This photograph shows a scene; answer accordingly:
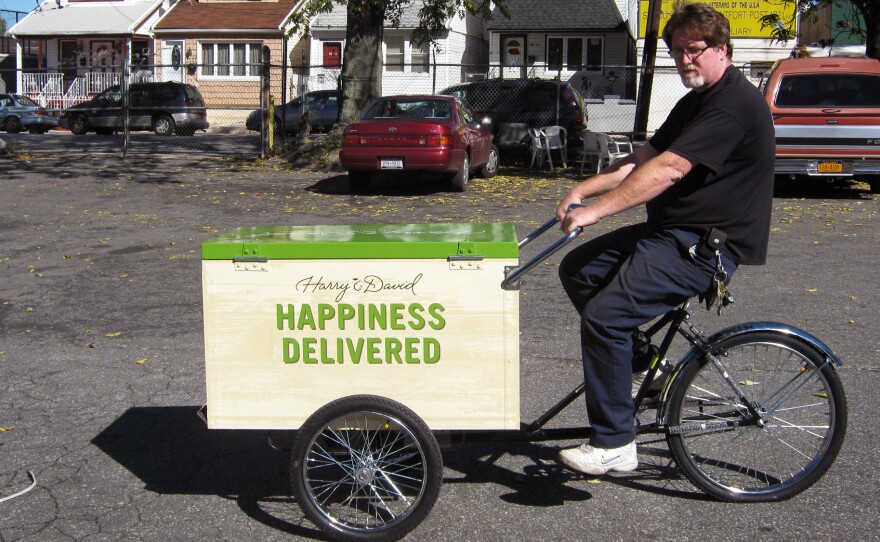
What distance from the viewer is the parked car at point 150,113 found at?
30.7 metres

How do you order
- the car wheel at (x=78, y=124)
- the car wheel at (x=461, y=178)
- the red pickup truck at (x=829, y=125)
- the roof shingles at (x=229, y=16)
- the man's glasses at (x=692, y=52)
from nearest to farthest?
the man's glasses at (x=692, y=52) < the red pickup truck at (x=829, y=125) < the car wheel at (x=461, y=178) < the car wheel at (x=78, y=124) < the roof shingles at (x=229, y=16)

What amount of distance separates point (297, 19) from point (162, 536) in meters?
17.7

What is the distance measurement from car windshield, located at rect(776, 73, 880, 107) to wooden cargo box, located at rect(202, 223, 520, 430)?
11.9m

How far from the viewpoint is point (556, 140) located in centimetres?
1938

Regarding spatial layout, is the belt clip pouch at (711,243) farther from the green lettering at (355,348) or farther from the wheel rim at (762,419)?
the green lettering at (355,348)

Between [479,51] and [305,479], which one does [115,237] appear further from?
[479,51]

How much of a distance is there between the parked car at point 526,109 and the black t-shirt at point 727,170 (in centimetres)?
1652

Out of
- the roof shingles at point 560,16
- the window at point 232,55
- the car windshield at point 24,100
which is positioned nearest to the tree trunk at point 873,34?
the roof shingles at point 560,16

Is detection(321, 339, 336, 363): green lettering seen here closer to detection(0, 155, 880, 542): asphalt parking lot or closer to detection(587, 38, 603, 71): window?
detection(0, 155, 880, 542): asphalt parking lot

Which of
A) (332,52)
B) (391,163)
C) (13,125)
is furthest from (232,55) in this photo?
(391,163)

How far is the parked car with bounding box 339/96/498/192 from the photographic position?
48.1ft

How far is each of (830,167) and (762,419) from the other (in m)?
11.0

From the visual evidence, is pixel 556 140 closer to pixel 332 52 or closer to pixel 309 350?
pixel 309 350

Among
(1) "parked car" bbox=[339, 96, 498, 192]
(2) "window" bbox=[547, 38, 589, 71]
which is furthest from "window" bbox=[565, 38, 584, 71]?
(1) "parked car" bbox=[339, 96, 498, 192]
